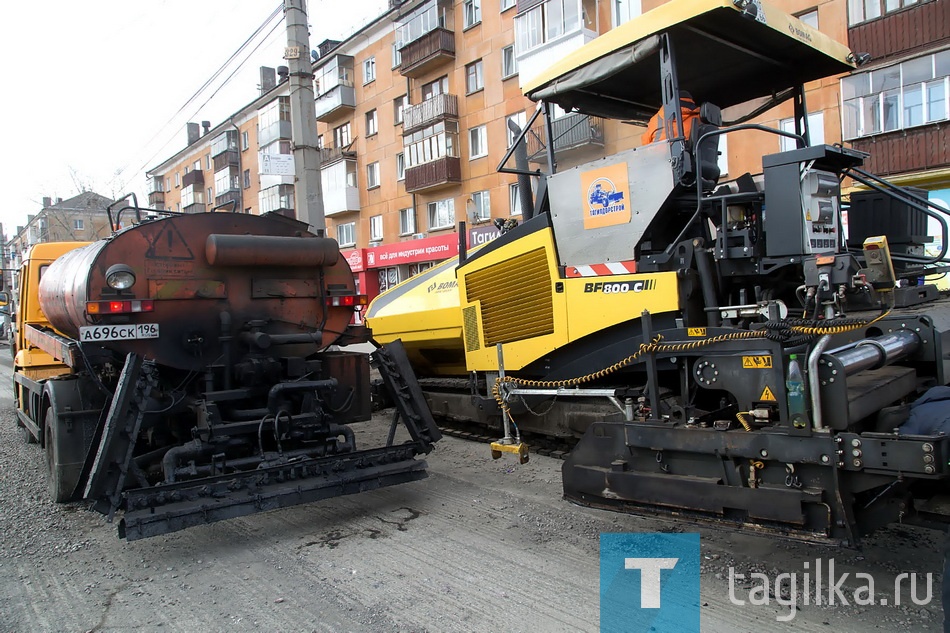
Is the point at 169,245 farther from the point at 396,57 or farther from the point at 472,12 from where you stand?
the point at 396,57

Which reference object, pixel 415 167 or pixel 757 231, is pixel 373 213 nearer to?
pixel 415 167

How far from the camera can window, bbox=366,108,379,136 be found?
3020cm

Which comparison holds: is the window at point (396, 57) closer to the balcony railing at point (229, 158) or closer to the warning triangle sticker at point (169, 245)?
the balcony railing at point (229, 158)

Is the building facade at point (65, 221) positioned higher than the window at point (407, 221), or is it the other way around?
the building facade at point (65, 221)

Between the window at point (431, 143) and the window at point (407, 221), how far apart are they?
78.9 inches

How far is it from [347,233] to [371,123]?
5.39 m

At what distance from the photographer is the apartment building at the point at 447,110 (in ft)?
48.5

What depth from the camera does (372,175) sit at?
30.5 metres

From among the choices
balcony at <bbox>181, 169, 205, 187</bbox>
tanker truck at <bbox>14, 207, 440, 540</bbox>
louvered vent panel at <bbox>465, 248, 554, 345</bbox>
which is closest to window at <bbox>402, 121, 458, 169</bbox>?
louvered vent panel at <bbox>465, 248, 554, 345</bbox>

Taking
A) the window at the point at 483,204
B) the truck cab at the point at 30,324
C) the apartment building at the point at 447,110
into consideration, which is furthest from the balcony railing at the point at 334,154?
the truck cab at the point at 30,324

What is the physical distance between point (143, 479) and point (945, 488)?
487cm

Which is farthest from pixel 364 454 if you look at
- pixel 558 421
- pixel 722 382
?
pixel 722 382

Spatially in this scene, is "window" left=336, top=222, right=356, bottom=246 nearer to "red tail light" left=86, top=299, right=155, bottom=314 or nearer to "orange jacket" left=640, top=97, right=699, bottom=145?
"red tail light" left=86, top=299, right=155, bottom=314

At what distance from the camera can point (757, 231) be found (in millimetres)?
4441
